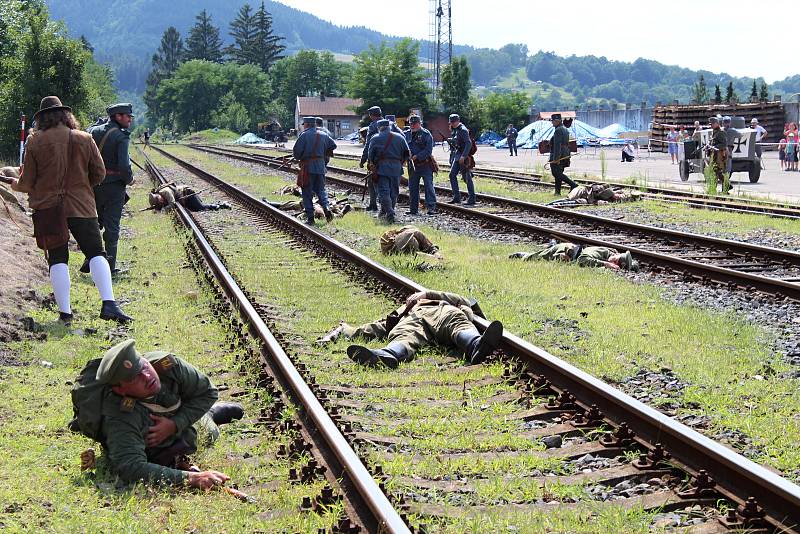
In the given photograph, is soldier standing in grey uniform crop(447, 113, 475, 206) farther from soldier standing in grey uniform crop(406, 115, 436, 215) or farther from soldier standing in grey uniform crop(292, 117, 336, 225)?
soldier standing in grey uniform crop(292, 117, 336, 225)

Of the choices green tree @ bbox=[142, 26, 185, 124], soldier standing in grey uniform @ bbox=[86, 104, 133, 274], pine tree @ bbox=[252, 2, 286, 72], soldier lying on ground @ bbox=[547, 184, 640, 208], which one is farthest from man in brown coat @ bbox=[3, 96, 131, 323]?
green tree @ bbox=[142, 26, 185, 124]

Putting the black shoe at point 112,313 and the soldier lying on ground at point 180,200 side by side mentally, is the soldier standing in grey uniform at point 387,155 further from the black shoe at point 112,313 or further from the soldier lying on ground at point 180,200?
the black shoe at point 112,313

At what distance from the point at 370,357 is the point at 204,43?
167m

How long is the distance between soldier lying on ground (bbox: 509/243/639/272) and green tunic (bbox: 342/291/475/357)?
4219mm

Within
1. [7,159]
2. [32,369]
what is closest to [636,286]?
[32,369]

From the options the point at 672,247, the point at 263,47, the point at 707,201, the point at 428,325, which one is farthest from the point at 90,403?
the point at 263,47

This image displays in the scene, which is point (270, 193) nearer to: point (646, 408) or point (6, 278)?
point (6, 278)

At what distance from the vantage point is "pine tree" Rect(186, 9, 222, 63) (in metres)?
166

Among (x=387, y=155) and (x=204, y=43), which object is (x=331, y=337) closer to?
(x=387, y=155)

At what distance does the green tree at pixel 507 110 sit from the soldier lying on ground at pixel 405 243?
214ft

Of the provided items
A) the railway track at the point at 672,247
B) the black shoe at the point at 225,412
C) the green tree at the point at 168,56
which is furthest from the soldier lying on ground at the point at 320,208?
the green tree at the point at 168,56

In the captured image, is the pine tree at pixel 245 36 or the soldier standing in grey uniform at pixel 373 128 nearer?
the soldier standing in grey uniform at pixel 373 128

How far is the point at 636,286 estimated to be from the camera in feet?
34.9

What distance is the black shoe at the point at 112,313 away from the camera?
8992 mm
